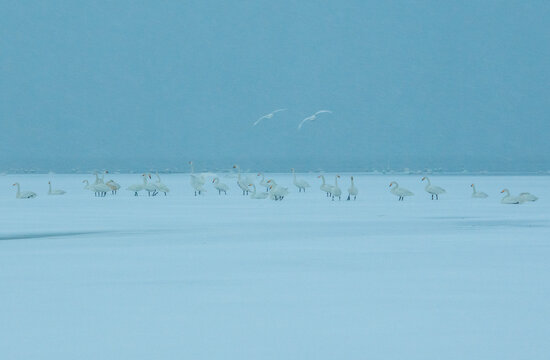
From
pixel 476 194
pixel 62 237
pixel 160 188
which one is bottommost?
pixel 62 237

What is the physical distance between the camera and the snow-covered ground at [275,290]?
6.23 m

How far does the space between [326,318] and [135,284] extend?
2.41 meters

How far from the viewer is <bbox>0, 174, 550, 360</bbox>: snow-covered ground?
623 cm

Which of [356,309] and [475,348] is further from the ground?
[356,309]

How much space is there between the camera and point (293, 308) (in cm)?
752

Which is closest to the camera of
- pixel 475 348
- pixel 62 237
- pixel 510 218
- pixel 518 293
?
pixel 475 348

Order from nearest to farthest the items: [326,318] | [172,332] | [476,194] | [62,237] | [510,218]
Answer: [172,332]
[326,318]
[62,237]
[510,218]
[476,194]

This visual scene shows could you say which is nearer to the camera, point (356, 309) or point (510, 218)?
point (356, 309)

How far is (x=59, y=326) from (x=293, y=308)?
74.3 inches

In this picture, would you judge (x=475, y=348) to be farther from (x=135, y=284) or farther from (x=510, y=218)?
(x=510, y=218)

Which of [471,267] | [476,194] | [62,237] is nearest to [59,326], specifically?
[471,267]

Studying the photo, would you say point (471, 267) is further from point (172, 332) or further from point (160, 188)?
point (160, 188)

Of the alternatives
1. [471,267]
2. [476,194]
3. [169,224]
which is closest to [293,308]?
[471,267]

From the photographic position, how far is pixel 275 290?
8.44 m
